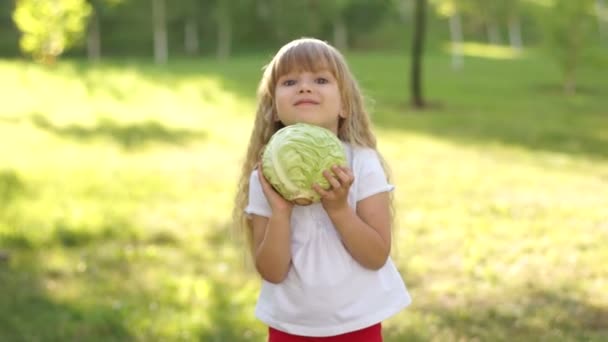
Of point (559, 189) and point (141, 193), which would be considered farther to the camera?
point (559, 189)

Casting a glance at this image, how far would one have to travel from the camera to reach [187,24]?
61000 millimetres

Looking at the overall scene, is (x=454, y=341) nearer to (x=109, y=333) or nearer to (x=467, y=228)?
(x=109, y=333)

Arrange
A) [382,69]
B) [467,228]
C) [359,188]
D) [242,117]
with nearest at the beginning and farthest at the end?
[359,188] < [467,228] < [242,117] < [382,69]

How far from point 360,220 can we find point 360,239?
70mm

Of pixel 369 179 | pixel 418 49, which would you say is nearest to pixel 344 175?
pixel 369 179

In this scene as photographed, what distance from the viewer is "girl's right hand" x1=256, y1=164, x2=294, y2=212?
2.87 meters

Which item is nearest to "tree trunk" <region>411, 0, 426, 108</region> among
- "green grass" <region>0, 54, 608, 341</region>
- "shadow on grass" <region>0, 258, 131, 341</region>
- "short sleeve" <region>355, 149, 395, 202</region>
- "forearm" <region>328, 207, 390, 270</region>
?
"green grass" <region>0, 54, 608, 341</region>

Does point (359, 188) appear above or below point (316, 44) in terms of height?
below

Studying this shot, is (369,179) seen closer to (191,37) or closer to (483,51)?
(483,51)

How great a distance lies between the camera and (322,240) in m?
2.96

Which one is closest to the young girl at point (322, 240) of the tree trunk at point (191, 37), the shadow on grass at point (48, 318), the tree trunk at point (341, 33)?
the shadow on grass at point (48, 318)

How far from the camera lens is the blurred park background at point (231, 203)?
5.81 meters

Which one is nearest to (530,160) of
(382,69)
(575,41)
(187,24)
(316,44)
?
(316,44)

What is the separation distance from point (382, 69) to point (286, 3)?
2112 centimetres
